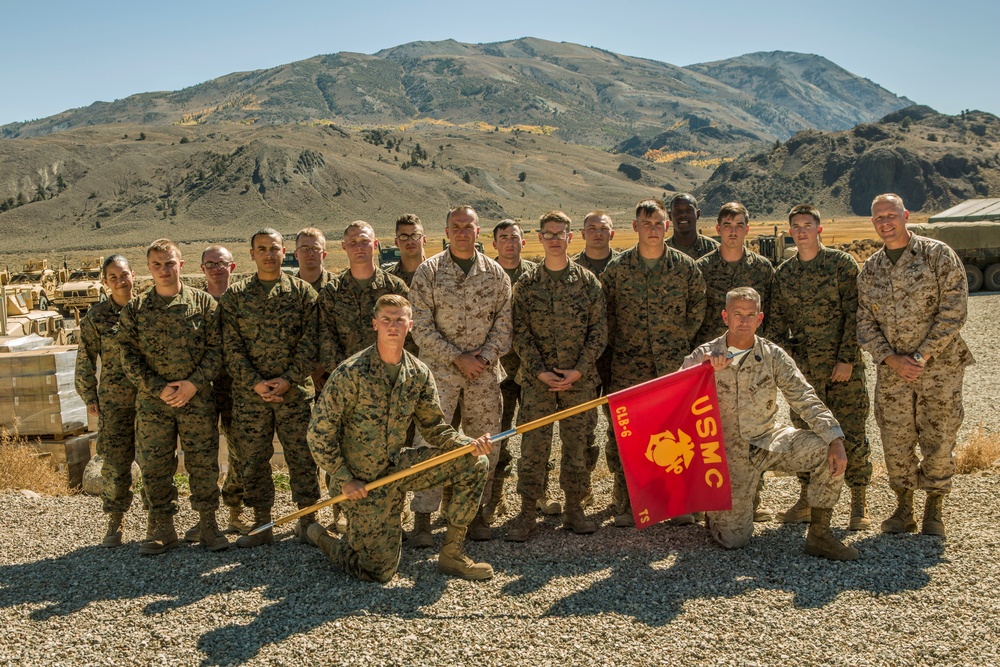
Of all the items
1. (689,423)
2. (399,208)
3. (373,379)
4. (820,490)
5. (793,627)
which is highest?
(399,208)

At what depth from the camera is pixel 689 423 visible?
591cm

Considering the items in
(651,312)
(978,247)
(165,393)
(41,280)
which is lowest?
(978,247)

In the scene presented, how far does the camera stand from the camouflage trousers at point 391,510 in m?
5.57

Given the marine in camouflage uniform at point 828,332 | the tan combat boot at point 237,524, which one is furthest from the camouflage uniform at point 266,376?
the marine in camouflage uniform at point 828,332

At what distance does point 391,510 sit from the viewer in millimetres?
5660

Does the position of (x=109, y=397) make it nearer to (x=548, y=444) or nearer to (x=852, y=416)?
(x=548, y=444)

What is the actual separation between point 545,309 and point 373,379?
5.41ft

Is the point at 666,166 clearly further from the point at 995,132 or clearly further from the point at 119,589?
the point at 119,589

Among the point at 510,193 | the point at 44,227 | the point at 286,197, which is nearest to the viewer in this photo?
the point at 44,227

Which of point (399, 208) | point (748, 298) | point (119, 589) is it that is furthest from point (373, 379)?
point (399, 208)

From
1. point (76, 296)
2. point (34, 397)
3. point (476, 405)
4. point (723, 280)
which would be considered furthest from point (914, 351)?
point (76, 296)

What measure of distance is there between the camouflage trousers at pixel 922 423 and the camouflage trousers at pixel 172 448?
16.2ft

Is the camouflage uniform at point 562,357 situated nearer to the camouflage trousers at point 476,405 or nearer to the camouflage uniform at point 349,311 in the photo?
the camouflage trousers at point 476,405

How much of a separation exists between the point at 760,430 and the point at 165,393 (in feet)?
13.7
